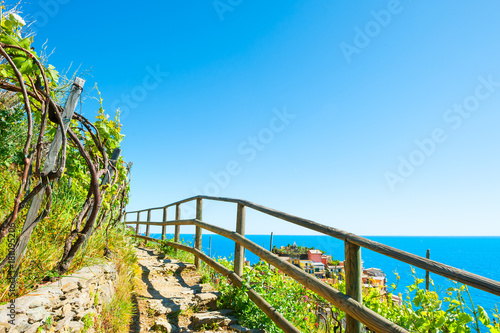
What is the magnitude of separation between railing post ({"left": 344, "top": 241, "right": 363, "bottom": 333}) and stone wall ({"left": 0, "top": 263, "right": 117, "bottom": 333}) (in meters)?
2.30

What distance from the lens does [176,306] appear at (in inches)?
162

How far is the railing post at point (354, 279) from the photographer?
2240mm

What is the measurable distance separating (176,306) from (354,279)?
2874mm

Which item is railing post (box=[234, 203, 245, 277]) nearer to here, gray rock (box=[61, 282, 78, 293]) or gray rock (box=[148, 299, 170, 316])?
gray rock (box=[148, 299, 170, 316])

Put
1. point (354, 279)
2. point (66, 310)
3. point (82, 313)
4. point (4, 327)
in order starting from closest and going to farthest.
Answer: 1. point (4, 327)
2. point (354, 279)
3. point (66, 310)
4. point (82, 313)

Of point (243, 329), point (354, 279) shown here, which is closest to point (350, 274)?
point (354, 279)

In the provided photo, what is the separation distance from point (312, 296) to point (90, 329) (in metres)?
2.67

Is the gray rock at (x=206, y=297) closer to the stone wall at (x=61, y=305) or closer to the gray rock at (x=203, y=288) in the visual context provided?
the gray rock at (x=203, y=288)

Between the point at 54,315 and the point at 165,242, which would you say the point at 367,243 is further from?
the point at 165,242

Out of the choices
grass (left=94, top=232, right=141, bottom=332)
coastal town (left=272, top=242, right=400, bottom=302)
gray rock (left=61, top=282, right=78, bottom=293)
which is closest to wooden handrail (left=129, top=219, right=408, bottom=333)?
coastal town (left=272, top=242, right=400, bottom=302)

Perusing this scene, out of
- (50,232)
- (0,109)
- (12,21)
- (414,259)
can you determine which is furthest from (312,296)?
(0,109)

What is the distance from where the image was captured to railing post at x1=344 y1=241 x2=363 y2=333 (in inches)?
88.2

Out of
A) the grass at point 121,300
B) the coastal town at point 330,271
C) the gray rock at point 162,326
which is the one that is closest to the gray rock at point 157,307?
the grass at point 121,300

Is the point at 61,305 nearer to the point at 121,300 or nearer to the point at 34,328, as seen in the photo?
the point at 34,328
